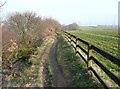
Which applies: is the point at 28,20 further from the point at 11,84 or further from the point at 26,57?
the point at 11,84

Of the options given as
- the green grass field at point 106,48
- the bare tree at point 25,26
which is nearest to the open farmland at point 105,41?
the green grass field at point 106,48

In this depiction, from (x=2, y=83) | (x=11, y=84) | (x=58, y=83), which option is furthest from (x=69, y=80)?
(x=2, y=83)

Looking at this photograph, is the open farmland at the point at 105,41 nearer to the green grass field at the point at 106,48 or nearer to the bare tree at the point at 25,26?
the green grass field at the point at 106,48

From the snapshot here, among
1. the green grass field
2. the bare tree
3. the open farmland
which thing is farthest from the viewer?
the bare tree

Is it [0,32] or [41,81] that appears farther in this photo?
[0,32]

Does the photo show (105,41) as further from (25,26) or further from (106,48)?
(106,48)

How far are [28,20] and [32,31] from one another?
199cm

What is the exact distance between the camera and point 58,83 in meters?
9.45

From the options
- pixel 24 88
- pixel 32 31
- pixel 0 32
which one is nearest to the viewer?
pixel 24 88

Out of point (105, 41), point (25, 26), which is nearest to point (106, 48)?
point (105, 41)

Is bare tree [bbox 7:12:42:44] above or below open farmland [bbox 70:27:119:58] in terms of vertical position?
above

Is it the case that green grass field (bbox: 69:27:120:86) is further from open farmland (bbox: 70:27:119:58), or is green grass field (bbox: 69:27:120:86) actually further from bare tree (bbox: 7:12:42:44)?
bare tree (bbox: 7:12:42:44)

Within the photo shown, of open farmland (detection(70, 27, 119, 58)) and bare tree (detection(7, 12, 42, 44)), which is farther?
bare tree (detection(7, 12, 42, 44))

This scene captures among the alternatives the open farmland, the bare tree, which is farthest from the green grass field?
the bare tree
